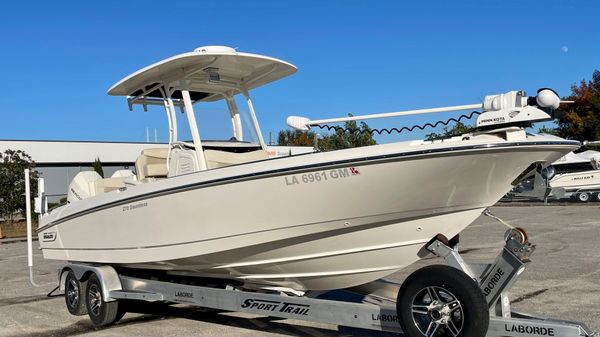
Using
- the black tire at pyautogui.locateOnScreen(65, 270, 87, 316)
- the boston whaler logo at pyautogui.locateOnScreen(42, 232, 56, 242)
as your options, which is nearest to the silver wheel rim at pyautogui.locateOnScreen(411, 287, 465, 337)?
the black tire at pyautogui.locateOnScreen(65, 270, 87, 316)

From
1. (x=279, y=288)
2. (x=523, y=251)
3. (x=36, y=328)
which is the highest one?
(x=523, y=251)

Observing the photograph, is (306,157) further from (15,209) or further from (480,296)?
(15,209)

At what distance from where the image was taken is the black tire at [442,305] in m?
4.35

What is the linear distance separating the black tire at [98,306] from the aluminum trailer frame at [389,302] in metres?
0.53

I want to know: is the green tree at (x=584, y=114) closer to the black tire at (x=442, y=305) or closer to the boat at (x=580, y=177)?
the boat at (x=580, y=177)

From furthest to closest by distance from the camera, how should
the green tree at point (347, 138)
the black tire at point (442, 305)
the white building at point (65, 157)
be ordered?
the white building at point (65, 157)
the green tree at point (347, 138)
the black tire at point (442, 305)

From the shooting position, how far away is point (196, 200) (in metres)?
5.75

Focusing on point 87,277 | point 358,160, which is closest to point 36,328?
point 87,277

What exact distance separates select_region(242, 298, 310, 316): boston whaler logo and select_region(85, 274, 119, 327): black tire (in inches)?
76.6

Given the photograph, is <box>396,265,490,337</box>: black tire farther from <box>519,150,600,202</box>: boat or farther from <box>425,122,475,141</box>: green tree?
<box>519,150,600,202</box>: boat

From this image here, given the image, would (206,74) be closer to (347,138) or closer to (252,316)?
(347,138)

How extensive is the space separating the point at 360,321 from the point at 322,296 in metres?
1.16

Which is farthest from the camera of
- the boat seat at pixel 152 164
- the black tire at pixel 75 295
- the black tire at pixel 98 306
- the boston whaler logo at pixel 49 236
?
the boston whaler logo at pixel 49 236

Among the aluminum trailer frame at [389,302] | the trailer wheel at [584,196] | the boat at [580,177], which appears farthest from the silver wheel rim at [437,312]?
the trailer wheel at [584,196]
